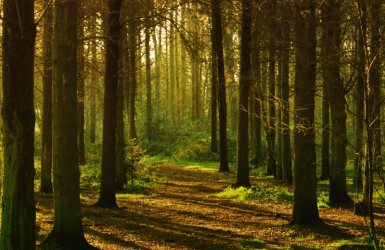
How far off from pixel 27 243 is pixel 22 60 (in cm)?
207

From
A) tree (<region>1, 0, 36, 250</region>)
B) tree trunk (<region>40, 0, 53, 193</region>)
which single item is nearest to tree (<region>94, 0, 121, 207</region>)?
tree trunk (<region>40, 0, 53, 193</region>)

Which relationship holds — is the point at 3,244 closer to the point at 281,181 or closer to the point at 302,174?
the point at 302,174

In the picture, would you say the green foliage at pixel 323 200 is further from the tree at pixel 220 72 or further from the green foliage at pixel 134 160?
the green foliage at pixel 134 160

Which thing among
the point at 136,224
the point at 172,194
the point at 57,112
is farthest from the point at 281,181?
the point at 57,112

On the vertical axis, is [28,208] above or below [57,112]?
below

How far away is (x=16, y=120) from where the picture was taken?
3.92 meters

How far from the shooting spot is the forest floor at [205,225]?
6.40 m

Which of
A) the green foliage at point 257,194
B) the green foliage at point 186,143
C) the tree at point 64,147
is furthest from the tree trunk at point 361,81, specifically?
the green foliage at point 186,143

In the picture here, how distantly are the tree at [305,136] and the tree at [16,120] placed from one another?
5274 mm

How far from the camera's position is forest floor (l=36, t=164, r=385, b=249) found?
640cm

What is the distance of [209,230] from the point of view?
7617 millimetres

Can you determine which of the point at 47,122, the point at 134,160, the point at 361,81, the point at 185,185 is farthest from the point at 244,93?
the point at 47,122

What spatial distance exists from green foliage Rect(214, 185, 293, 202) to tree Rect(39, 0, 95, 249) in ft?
22.6

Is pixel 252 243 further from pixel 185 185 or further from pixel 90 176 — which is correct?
pixel 90 176
